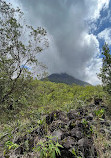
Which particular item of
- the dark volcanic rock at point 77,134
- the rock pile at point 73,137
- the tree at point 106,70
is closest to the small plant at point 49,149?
the rock pile at point 73,137

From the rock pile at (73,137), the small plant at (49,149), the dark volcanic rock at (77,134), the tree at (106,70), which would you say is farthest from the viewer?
the tree at (106,70)

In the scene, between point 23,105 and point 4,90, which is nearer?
point 4,90

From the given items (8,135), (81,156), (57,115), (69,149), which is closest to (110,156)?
(81,156)

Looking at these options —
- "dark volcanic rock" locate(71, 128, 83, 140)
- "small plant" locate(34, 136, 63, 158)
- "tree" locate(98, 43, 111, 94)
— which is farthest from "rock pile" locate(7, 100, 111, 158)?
"tree" locate(98, 43, 111, 94)

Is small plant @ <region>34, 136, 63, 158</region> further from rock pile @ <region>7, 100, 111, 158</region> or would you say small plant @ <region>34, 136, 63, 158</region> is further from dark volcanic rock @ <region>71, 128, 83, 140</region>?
dark volcanic rock @ <region>71, 128, 83, 140</region>

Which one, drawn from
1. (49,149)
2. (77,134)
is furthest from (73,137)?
(49,149)

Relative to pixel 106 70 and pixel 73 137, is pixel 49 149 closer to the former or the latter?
pixel 73 137

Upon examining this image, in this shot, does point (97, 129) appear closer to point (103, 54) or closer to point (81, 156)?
point (81, 156)

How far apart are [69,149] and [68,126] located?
0.86 meters

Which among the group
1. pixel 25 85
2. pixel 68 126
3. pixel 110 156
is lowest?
pixel 110 156

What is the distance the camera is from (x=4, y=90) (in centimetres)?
614

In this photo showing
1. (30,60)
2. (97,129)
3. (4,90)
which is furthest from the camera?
(30,60)

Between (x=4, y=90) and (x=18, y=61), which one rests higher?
(x=18, y=61)

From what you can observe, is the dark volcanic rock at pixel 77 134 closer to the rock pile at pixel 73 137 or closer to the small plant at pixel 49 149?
the rock pile at pixel 73 137
